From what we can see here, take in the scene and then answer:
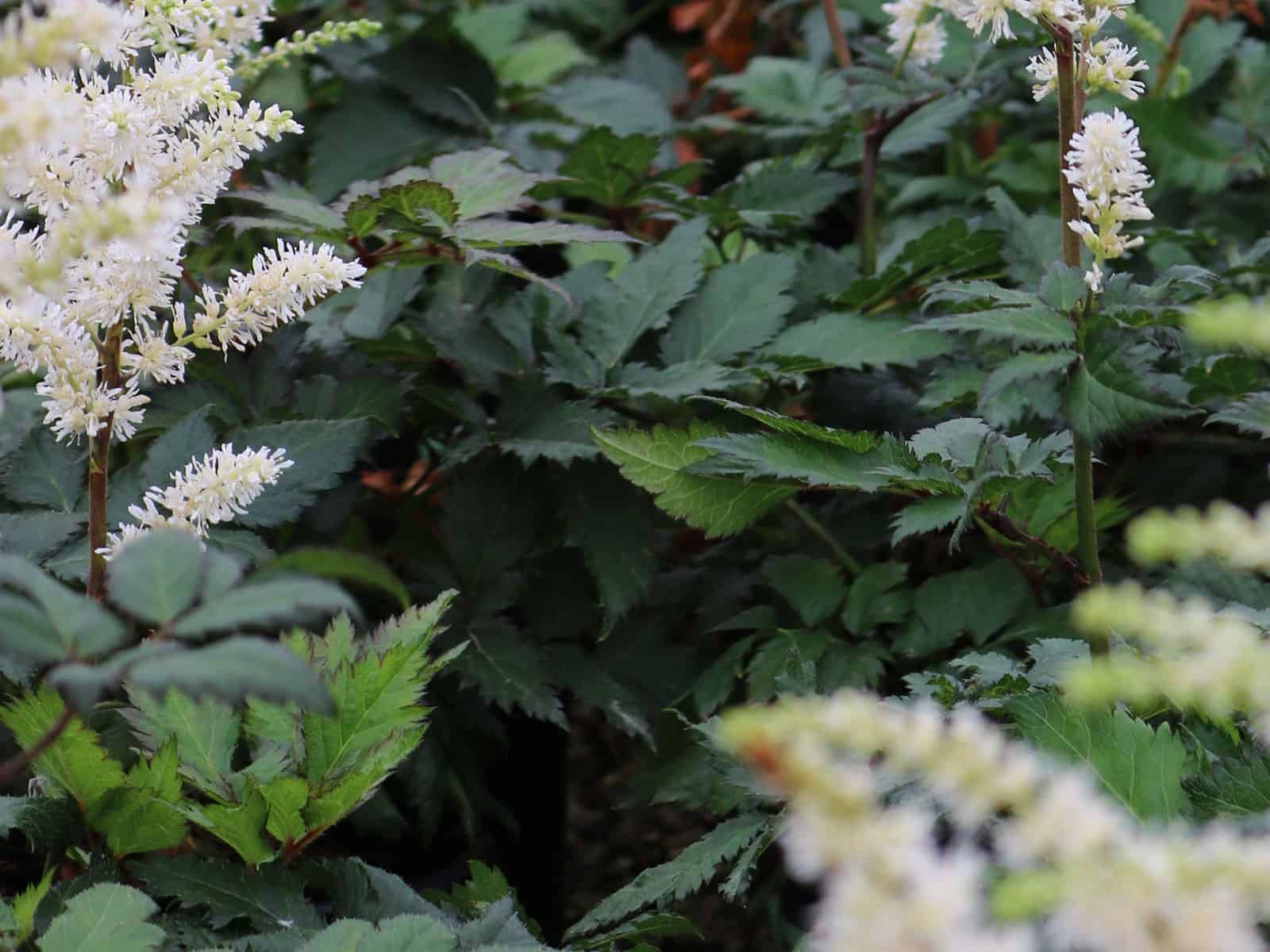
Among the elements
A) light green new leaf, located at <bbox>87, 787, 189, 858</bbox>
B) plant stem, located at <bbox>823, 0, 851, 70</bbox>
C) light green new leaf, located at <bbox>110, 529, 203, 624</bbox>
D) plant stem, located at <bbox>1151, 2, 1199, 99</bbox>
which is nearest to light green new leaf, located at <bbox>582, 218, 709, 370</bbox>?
plant stem, located at <bbox>823, 0, 851, 70</bbox>

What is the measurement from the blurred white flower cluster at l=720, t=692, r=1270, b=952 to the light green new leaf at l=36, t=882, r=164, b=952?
541 mm

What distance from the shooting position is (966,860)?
0.40 meters

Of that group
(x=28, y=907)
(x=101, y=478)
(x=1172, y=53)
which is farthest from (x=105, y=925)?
(x=1172, y=53)

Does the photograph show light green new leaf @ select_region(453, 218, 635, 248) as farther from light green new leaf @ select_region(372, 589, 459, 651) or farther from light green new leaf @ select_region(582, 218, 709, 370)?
light green new leaf @ select_region(372, 589, 459, 651)

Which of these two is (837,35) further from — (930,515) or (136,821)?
(136,821)

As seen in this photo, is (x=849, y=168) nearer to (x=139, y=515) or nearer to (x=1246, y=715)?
(x=1246, y=715)

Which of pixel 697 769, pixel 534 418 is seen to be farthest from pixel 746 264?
pixel 697 769

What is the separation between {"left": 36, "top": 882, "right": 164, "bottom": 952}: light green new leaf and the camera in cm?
79

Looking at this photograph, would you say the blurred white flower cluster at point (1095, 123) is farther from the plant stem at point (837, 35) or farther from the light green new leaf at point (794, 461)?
the plant stem at point (837, 35)

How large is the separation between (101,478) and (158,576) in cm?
40

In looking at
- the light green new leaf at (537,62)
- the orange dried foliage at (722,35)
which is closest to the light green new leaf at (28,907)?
the light green new leaf at (537,62)

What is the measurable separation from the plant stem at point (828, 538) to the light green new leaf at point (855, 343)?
0.54ft

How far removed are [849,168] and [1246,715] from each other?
1.16 metres

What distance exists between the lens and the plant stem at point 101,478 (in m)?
0.97
